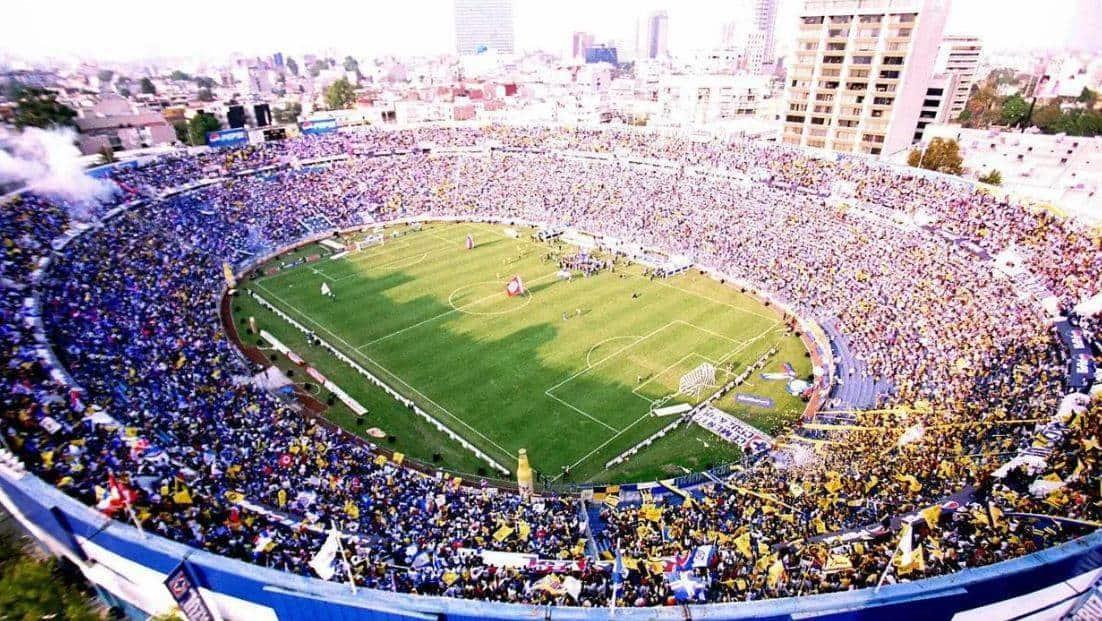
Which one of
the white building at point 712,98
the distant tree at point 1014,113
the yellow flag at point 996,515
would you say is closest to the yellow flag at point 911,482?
the yellow flag at point 996,515

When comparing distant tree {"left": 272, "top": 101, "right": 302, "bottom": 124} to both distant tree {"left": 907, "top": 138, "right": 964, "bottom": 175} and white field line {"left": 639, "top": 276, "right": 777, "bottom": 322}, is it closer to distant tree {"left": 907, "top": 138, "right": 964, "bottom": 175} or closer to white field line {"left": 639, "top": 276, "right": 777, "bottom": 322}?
white field line {"left": 639, "top": 276, "right": 777, "bottom": 322}

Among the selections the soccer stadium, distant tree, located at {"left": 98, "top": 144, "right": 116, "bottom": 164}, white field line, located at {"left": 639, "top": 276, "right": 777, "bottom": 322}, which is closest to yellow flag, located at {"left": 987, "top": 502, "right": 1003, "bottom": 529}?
the soccer stadium

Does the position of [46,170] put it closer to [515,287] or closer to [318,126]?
[318,126]

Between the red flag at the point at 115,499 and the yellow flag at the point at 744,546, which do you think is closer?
the red flag at the point at 115,499

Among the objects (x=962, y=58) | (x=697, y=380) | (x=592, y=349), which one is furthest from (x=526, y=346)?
(x=962, y=58)

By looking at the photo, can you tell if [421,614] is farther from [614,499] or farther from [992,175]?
[992,175]

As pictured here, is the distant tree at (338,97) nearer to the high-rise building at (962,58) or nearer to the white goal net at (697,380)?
the white goal net at (697,380)

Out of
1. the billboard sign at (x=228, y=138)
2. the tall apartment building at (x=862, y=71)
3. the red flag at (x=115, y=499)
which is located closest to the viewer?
the red flag at (x=115, y=499)
